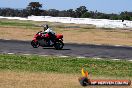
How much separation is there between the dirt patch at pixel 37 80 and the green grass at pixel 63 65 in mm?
1462

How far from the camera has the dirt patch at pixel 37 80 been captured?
13656 millimetres

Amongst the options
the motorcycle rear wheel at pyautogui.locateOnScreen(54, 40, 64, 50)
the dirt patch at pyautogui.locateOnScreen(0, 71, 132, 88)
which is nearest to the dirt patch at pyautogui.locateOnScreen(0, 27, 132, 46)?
the motorcycle rear wheel at pyautogui.locateOnScreen(54, 40, 64, 50)

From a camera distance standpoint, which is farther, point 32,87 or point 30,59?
point 30,59

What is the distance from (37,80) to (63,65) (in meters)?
5.06

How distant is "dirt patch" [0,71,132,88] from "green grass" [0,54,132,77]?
1.46 metres

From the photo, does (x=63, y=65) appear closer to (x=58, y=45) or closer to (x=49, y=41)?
(x=58, y=45)

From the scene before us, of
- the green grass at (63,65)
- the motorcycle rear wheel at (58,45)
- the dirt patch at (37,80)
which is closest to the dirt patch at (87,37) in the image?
the motorcycle rear wheel at (58,45)

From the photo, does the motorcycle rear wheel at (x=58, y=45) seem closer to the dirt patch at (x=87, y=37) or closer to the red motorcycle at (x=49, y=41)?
the red motorcycle at (x=49, y=41)

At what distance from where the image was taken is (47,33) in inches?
1116

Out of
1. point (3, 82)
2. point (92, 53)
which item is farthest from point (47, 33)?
point (3, 82)

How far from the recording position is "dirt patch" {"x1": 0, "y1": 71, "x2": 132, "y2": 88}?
13656 mm

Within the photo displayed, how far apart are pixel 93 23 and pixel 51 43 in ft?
151

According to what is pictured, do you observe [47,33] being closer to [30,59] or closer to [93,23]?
[30,59]

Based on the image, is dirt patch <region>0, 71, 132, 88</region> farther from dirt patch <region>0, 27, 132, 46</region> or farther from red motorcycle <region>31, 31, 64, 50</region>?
dirt patch <region>0, 27, 132, 46</region>
